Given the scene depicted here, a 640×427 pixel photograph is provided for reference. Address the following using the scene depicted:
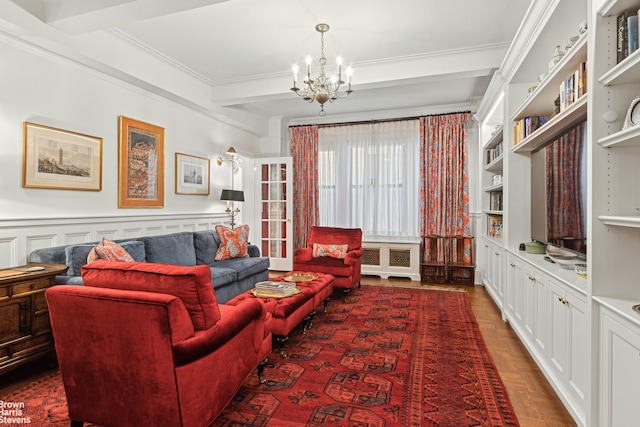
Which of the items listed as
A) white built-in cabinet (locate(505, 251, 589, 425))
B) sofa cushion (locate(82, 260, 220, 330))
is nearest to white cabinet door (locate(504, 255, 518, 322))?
white built-in cabinet (locate(505, 251, 589, 425))

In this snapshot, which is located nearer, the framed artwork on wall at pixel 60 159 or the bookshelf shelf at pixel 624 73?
the bookshelf shelf at pixel 624 73

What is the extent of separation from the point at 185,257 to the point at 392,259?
11.1ft

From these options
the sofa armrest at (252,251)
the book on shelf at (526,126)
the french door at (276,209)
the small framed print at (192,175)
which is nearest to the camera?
the book on shelf at (526,126)

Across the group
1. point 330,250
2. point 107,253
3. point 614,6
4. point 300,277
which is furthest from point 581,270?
point 107,253

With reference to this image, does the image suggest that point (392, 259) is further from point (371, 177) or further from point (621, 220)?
point (621, 220)

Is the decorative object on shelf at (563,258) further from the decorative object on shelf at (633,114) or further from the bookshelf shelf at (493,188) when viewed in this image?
the bookshelf shelf at (493,188)

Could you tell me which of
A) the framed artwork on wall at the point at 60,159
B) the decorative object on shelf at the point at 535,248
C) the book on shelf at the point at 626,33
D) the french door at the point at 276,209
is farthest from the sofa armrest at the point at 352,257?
the book on shelf at the point at 626,33

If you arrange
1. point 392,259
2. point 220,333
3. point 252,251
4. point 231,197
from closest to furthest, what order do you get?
1. point 220,333
2. point 252,251
3. point 231,197
4. point 392,259

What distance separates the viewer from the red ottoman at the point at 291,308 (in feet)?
8.68

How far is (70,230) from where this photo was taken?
331cm

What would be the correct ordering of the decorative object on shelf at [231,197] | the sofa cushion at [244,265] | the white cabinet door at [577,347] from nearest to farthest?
1. the white cabinet door at [577,347]
2. the sofa cushion at [244,265]
3. the decorative object on shelf at [231,197]

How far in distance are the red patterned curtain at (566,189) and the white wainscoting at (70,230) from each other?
170 inches

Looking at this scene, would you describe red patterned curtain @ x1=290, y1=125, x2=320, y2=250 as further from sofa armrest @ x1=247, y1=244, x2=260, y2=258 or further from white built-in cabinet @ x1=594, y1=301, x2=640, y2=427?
white built-in cabinet @ x1=594, y1=301, x2=640, y2=427

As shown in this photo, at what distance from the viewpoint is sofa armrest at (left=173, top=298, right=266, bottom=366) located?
152 centimetres
